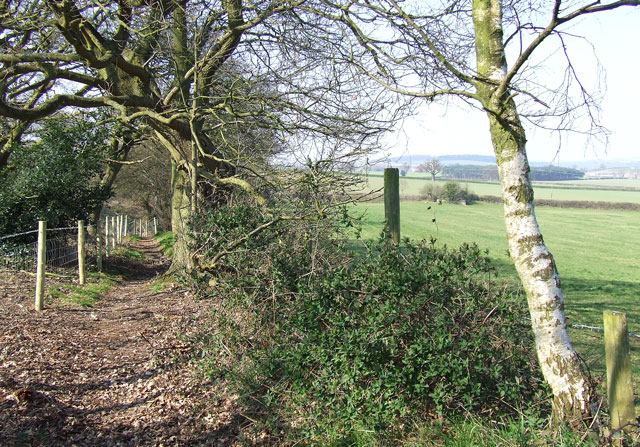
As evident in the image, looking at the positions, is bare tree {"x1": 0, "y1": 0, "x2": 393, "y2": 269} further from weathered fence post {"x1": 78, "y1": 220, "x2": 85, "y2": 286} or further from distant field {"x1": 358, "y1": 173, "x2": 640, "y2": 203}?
distant field {"x1": 358, "y1": 173, "x2": 640, "y2": 203}

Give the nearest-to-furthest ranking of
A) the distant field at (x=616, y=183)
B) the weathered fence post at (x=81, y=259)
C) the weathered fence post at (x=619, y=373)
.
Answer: the weathered fence post at (x=619, y=373), the weathered fence post at (x=81, y=259), the distant field at (x=616, y=183)

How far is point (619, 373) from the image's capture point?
377 cm

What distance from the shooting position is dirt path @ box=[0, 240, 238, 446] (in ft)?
15.5

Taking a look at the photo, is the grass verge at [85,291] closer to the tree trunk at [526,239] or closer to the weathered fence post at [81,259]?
the weathered fence post at [81,259]

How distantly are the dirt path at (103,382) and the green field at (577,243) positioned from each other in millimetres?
2820

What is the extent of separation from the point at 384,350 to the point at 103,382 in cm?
338

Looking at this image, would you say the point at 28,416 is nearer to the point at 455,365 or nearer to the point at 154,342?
the point at 154,342

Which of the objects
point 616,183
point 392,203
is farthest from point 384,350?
point 616,183

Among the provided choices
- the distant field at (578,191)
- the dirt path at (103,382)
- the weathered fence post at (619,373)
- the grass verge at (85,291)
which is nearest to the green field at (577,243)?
the weathered fence post at (619,373)

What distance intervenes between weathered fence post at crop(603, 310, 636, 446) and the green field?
5.05 ft

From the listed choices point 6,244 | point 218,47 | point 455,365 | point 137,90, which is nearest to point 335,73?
point 218,47

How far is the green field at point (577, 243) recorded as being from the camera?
8203 mm

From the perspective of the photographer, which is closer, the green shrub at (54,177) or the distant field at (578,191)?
the green shrub at (54,177)

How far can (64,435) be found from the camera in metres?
4.55
